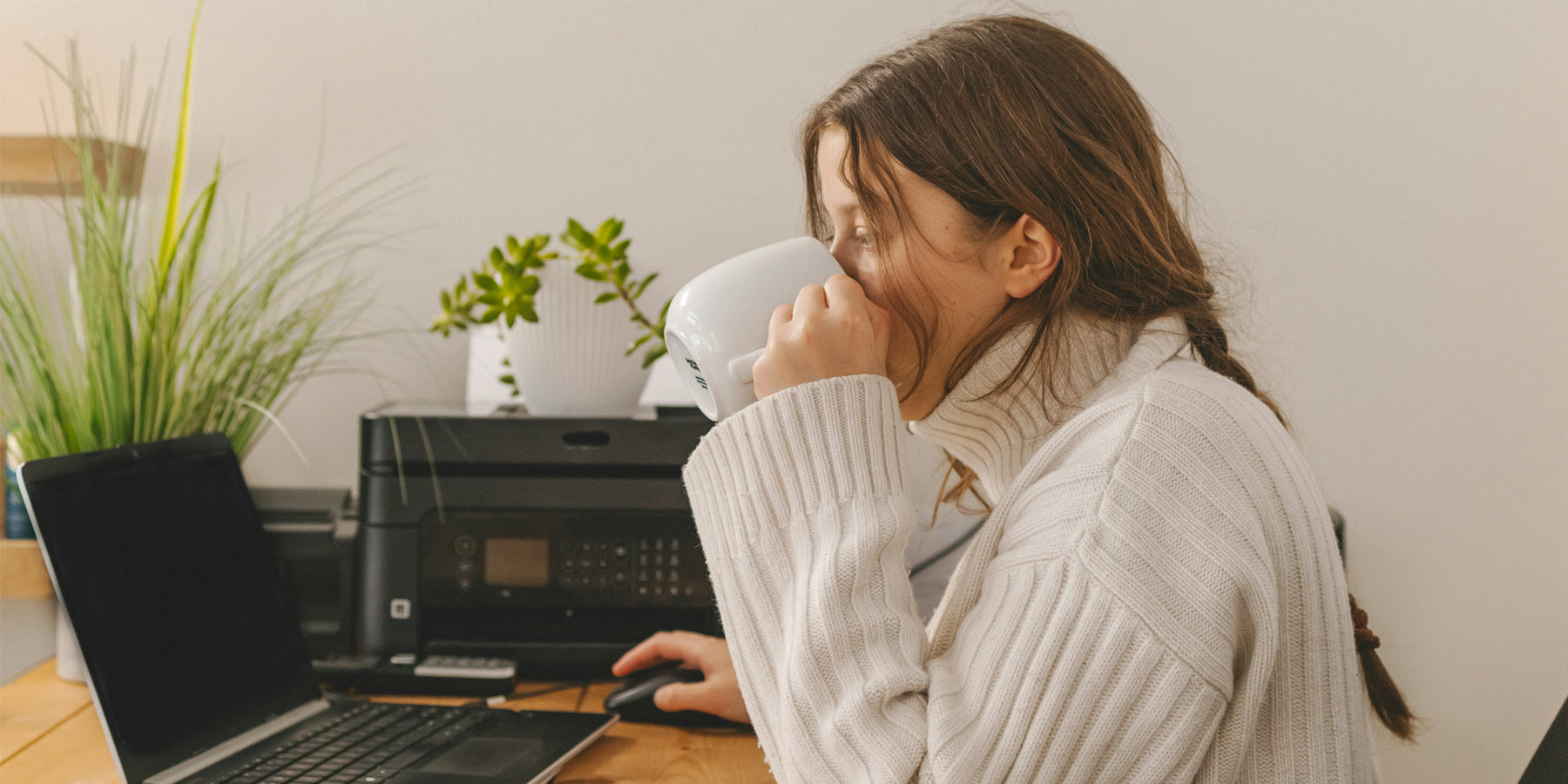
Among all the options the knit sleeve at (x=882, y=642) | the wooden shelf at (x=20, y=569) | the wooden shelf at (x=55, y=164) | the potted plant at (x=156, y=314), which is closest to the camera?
the knit sleeve at (x=882, y=642)

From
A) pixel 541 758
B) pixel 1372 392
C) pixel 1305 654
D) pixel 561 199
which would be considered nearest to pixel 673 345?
pixel 541 758

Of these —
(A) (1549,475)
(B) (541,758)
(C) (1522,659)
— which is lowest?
(C) (1522,659)

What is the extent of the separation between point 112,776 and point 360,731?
A: 18 cm

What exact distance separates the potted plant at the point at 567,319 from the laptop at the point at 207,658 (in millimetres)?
306

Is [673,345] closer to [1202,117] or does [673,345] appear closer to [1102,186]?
[1102,186]

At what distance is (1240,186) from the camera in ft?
4.55

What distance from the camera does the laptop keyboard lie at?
0.76 meters

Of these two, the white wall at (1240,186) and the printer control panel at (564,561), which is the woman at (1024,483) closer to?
the printer control panel at (564,561)

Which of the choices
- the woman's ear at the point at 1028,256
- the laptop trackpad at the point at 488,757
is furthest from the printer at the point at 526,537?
the woman's ear at the point at 1028,256

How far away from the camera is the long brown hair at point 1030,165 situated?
0.70 m

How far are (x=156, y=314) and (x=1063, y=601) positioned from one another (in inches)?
38.5

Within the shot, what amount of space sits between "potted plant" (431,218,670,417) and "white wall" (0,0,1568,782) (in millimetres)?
272

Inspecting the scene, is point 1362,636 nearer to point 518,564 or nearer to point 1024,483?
point 1024,483

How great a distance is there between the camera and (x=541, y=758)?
31.4 inches
